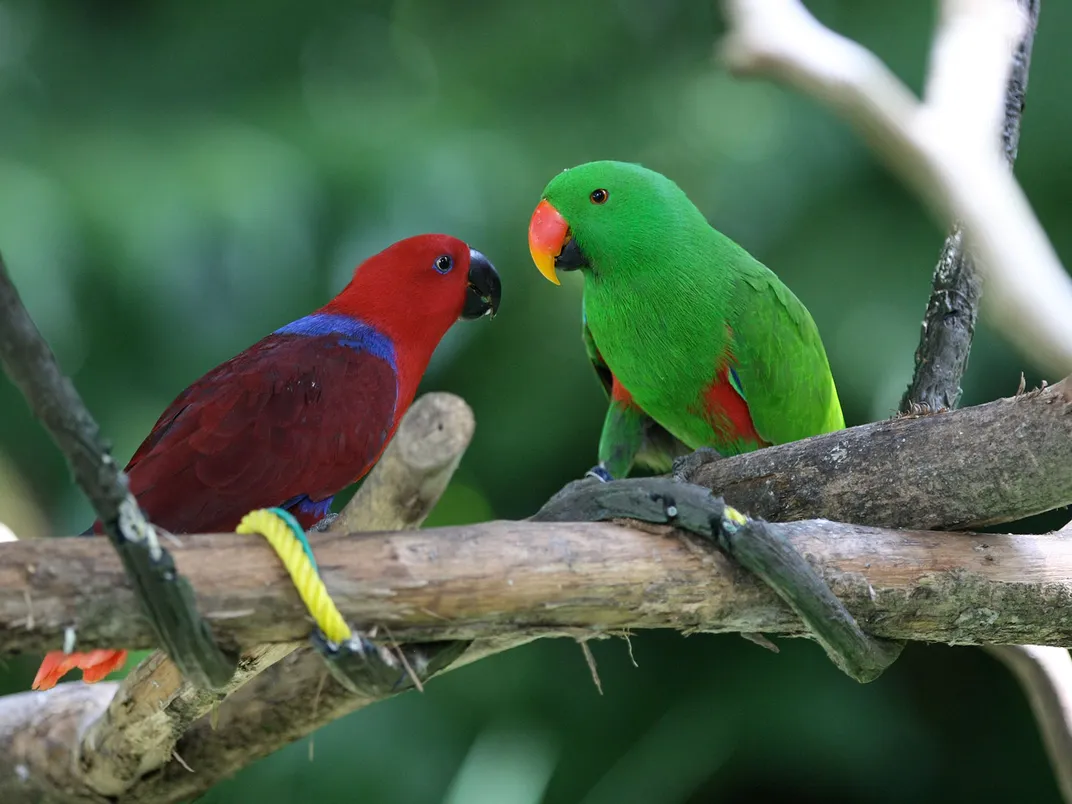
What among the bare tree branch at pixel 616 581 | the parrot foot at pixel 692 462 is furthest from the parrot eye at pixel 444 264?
the bare tree branch at pixel 616 581

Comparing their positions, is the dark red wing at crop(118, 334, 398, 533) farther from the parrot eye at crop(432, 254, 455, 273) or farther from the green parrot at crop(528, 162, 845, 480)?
the green parrot at crop(528, 162, 845, 480)

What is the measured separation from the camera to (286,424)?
978mm

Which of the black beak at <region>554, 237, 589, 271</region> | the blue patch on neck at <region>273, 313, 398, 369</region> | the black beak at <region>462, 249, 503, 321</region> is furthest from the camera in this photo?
the black beak at <region>554, 237, 589, 271</region>

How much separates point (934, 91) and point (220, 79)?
210cm

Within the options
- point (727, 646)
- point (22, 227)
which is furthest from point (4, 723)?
point (727, 646)

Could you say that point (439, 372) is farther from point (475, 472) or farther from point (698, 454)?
point (698, 454)

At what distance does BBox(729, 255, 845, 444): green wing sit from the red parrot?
0.41m

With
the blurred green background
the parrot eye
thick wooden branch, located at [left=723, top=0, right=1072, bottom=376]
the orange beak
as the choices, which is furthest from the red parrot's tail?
the blurred green background

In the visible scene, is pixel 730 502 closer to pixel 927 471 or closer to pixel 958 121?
pixel 927 471

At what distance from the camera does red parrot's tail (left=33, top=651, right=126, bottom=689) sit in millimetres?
940

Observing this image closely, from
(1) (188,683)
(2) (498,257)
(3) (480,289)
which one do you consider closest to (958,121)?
(3) (480,289)

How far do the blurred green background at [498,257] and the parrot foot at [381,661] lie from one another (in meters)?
1.62

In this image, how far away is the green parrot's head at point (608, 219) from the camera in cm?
132

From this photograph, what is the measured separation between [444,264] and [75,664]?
0.57 meters
